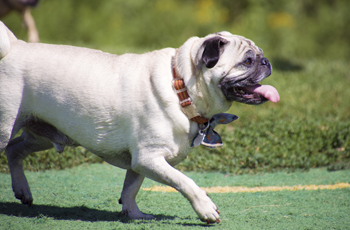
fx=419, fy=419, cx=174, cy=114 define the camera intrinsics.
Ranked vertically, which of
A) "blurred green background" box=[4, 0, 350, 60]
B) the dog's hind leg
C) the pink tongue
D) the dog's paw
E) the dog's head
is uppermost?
the dog's head

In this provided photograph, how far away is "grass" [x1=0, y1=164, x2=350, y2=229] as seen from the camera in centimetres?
340

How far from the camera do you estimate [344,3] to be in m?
14.3

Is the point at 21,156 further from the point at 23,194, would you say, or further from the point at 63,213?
the point at 63,213

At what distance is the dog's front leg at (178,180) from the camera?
3.06 meters

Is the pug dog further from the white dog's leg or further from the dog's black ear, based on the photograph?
the white dog's leg

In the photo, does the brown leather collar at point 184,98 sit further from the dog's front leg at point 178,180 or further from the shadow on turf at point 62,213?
the shadow on turf at point 62,213

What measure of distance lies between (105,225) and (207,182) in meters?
1.72

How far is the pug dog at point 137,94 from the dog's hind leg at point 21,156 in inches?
20.2

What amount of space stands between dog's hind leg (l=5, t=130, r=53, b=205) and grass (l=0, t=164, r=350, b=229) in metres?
0.15

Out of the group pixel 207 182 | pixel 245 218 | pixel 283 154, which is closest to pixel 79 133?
pixel 245 218

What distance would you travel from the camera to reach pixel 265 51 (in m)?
11.9

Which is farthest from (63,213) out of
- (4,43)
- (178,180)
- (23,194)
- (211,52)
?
(211,52)

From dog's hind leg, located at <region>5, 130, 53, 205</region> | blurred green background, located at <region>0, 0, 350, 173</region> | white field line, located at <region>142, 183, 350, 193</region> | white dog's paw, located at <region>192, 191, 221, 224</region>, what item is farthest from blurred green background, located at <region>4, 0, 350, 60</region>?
white dog's paw, located at <region>192, 191, 221, 224</region>

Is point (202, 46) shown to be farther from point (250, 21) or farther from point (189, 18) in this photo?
point (250, 21)
